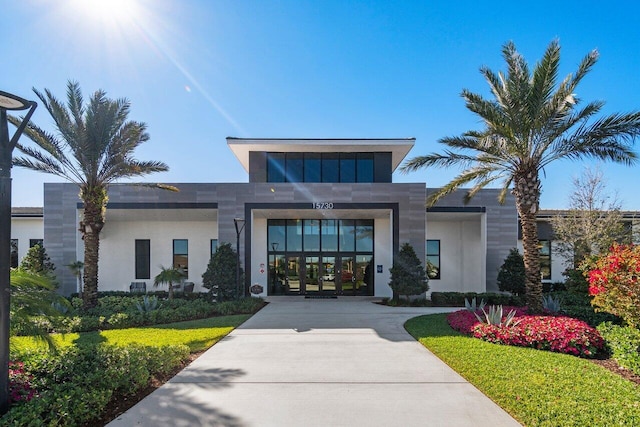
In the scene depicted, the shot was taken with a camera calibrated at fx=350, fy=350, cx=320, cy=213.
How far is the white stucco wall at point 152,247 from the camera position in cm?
1998

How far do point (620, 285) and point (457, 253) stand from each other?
43.9 ft

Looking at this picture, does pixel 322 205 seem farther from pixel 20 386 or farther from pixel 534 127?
pixel 20 386

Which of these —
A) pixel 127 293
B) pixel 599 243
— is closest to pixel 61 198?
pixel 127 293

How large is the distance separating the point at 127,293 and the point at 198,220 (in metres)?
5.25

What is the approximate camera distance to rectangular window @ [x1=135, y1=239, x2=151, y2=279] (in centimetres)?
2008

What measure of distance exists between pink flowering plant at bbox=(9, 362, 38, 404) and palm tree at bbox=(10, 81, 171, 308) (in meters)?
8.72

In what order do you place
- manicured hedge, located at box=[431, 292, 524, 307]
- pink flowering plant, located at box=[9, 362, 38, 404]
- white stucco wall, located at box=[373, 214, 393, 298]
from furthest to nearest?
white stucco wall, located at box=[373, 214, 393, 298]
manicured hedge, located at box=[431, 292, 524, 307]
pink flowering plant, located at box=[9, 362, 38, 404]

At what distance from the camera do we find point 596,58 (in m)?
10.4

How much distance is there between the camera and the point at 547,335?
815 centimetres

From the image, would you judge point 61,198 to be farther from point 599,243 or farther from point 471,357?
point 599,243

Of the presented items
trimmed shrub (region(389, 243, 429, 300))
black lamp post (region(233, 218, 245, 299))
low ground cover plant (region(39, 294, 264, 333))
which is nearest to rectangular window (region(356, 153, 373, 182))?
trimmed shrub (region(389, 243, 429, 300))

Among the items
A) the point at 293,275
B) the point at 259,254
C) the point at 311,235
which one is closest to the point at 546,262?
the point at 311,235

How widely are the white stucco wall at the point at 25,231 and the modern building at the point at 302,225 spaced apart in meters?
4.88

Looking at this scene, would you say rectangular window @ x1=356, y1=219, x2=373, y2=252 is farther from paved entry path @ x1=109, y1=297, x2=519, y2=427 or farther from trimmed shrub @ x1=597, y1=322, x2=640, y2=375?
trimmed shrub @ x1=597, y1=322, x2=640, y2=375
